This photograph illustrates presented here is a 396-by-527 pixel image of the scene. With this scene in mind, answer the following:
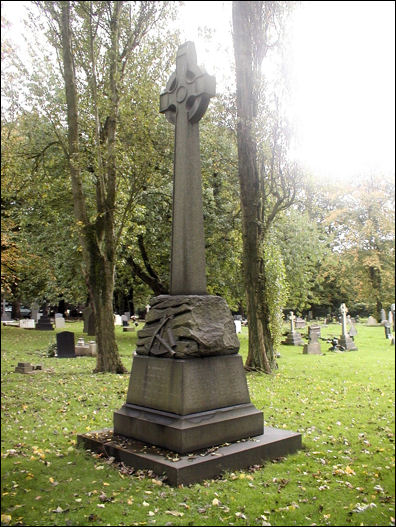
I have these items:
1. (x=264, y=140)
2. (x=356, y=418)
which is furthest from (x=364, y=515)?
(x=264, y=140)

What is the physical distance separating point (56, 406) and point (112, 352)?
14.2 ft

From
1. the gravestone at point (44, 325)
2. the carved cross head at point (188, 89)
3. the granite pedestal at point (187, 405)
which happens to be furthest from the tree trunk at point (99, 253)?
the gravestone at point (44, 325)

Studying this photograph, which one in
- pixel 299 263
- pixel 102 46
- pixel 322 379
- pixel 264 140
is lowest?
pixel 322 379

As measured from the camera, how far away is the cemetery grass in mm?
4523

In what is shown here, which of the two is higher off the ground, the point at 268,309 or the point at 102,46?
the point at 102,46

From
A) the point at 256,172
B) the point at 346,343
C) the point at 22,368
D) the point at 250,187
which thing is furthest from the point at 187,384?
the point at 346,343

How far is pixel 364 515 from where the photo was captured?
4.66 m

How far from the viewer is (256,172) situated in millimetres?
14047

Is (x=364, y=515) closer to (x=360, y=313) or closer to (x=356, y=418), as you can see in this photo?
(x=356, y=418)

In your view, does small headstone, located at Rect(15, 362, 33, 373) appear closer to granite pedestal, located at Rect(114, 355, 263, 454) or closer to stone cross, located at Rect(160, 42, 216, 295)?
granite pedestal, located at Rect(114, 355, 263, 454)

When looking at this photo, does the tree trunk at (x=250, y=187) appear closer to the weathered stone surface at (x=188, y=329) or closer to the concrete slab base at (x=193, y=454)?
the concrete slab base at (x=193, y=454)

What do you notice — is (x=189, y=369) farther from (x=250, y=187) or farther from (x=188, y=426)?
(x=250, y=187)

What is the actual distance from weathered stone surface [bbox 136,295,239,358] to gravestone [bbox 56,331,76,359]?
38.5 feet

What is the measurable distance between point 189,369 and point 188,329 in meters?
0.49
